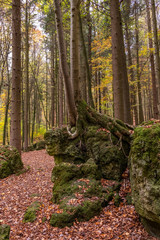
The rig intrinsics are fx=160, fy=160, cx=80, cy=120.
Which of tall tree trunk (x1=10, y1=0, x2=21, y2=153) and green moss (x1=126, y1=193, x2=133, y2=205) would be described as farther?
tall tree trunk (x1=10, y1=0, x2=21, y2=153)

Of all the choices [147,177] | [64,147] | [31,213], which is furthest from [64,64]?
[31,213]

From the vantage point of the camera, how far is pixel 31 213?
412cm

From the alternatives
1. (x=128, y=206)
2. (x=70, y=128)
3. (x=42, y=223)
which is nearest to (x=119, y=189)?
(x=128, y=206)

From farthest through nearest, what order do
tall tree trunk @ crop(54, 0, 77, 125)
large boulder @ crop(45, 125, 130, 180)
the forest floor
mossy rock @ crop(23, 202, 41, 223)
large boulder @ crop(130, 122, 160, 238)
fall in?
tall tree trunk @ crop(54, 0, 77, 125)
large boulder @ crop(45, 125, 130, 180)
mossy rock @ crop(23, 202, 41, 223)
the forest floor
large boulder @ crop(130, 122, 160, 238)

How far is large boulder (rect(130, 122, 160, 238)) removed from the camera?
9.43 ft

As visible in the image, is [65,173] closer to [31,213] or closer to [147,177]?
[31,213]

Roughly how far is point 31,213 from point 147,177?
3.05 m

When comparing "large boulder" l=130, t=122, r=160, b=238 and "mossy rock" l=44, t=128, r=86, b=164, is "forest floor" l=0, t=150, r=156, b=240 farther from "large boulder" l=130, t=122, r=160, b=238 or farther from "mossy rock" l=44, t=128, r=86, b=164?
"mossy rock" l=44, t=128, r=86, b=164

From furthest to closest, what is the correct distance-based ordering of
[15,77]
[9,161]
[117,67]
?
1. [15,77]
2. [9,161]
3. [117,67]

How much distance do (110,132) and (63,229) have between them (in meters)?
3.15

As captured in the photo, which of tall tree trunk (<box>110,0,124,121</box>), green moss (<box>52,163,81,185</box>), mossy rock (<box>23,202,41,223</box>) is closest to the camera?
mossy rock (<box>23,202,41,223</box>)

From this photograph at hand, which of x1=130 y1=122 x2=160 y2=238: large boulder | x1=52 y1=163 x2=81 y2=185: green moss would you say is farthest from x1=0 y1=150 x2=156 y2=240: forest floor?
x1=52 y1=163 x2=81 y2=185: green moss

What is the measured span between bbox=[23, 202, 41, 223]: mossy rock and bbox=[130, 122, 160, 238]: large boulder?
254 cm

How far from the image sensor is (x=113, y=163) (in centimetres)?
485
